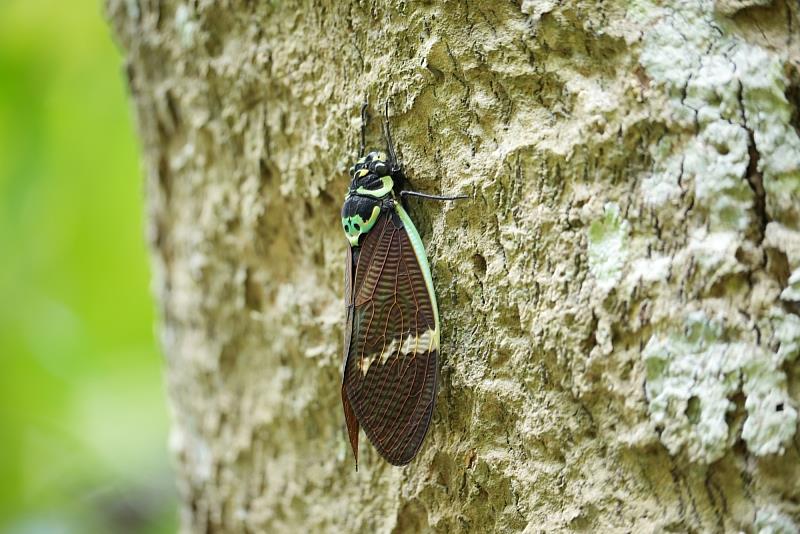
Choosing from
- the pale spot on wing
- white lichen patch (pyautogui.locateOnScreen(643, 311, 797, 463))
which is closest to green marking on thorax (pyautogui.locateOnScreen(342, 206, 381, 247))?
the pale spot on wing

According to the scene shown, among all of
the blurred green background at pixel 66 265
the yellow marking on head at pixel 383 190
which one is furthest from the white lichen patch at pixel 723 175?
the blurred green background at pixel 66 265

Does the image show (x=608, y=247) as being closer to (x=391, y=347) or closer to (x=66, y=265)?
(x=391, y=347)

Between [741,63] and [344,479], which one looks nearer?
[741,63]

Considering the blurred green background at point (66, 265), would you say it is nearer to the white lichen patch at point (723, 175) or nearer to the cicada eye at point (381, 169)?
the cicada eye at point (381, 169)

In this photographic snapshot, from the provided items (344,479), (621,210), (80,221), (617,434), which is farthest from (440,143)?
(80,221)

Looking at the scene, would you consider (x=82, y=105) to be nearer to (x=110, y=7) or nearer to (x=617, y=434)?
(x=110, y=7)

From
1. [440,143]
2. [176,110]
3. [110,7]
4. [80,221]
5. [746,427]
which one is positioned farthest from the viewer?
[80,221]
